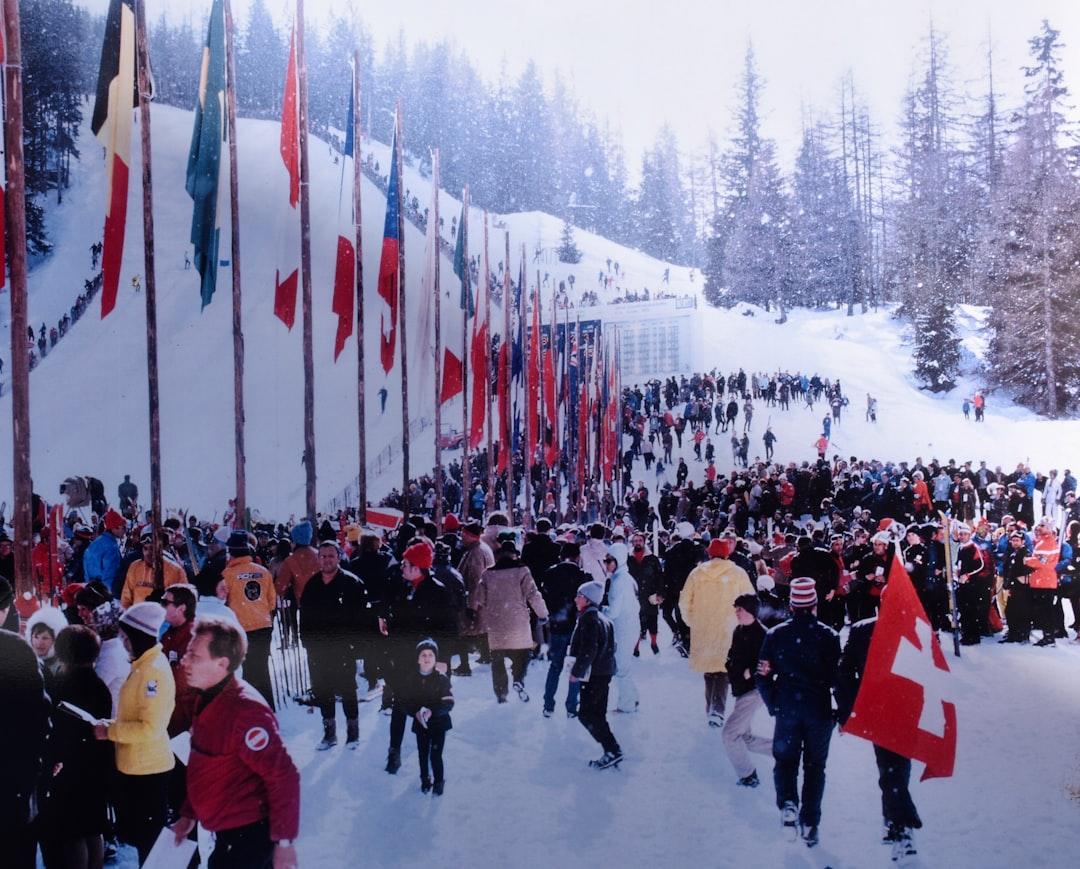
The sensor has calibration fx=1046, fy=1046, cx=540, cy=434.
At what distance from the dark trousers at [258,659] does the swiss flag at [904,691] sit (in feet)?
12.5

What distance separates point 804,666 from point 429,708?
2.10 meters

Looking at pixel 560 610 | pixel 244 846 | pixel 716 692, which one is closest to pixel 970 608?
pixel 716 692

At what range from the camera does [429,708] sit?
594 cm

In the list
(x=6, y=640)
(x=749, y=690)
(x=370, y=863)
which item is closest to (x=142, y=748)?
(x=6, y=640)

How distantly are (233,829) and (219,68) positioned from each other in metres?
9.60

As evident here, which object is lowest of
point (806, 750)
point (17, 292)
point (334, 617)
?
point (806, 750)

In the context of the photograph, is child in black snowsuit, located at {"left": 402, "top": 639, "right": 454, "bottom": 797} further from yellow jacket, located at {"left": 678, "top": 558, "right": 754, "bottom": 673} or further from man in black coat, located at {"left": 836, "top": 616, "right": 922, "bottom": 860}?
yellow jacket, located at {"left": 678, "top": 558, "right": 754, "bottom": 673}

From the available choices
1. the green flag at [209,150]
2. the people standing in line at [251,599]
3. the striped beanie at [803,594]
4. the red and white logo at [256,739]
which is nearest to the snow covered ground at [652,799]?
the people standing in line at [251,599]

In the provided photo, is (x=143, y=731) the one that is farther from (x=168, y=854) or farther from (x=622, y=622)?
(x=622, y=622)

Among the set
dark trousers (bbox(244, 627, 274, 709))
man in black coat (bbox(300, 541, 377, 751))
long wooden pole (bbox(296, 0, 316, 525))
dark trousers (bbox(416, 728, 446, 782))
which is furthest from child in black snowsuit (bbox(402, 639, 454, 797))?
long wooden pole (bbox(296, 0, 316, 525))

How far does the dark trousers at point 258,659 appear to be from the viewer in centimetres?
692

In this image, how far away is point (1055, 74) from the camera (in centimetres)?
867

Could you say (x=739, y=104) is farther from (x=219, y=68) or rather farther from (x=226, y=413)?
(x=226, y=413)

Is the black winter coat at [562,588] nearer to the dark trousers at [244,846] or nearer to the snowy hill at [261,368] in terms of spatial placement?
the dark trousers at [244,846]
